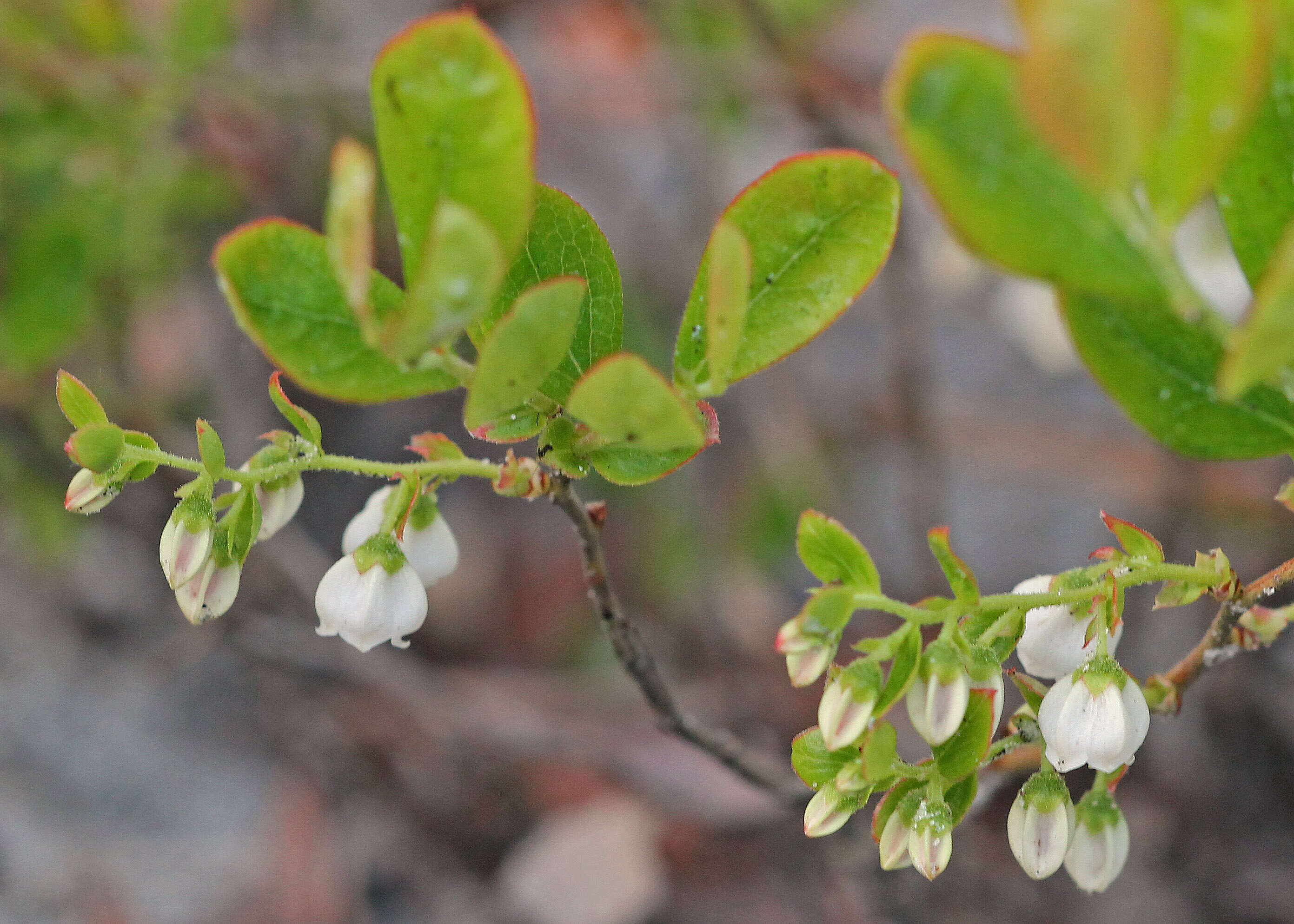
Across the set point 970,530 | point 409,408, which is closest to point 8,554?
point 409,408

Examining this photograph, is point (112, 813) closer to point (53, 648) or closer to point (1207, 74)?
point (53, 648)

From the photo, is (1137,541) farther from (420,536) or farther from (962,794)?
(420,536)

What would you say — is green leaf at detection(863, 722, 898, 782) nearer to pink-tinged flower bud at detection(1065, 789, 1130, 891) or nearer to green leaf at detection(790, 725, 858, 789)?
green leaf at detection(790, 725, 858, 789)

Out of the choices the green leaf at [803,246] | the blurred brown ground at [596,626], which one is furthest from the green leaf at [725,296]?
the blurred brown ground at [596,626]

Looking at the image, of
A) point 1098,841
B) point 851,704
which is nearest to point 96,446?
point 851,704

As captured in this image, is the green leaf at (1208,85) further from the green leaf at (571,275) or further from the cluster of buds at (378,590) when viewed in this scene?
the cluster of buds at (378,590)

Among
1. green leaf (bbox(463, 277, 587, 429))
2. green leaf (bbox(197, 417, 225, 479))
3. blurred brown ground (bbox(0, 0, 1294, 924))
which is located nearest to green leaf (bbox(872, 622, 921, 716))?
green leaf (bbox(463, 277, 587, 429))
